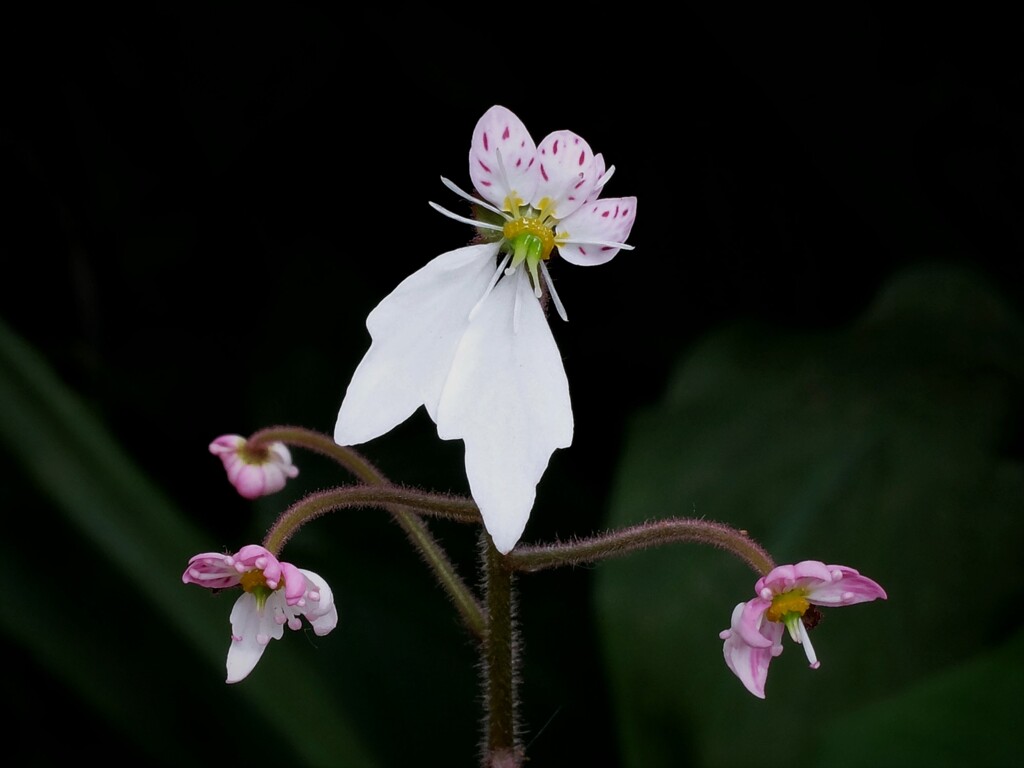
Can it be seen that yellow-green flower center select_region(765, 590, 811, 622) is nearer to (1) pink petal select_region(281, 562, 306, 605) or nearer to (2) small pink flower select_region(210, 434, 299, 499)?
(1) pink petal select_region(281, 562, 306, 605)

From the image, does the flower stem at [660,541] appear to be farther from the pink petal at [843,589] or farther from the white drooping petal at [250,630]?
the white drooping petal at [250,630]

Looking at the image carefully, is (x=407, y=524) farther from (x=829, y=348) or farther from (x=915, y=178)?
(x=915, y=178)

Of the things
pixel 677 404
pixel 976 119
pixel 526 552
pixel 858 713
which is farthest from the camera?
pixel 976 119

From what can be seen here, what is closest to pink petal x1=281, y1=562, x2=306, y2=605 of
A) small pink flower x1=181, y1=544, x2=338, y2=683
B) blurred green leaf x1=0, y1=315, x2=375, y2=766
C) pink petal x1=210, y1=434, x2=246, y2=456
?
small pink flower x1=181, y1=544, x2=338, y2=683

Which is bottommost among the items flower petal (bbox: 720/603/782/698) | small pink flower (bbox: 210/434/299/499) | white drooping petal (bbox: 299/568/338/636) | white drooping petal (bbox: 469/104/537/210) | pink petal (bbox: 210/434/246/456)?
flower petal (bbox: 720/603/782/698)

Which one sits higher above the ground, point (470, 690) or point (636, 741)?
point (470, 690)

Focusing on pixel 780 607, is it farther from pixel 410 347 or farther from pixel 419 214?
pixel 419 214

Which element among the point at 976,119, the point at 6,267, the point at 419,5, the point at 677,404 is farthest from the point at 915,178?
the point at 6,267
